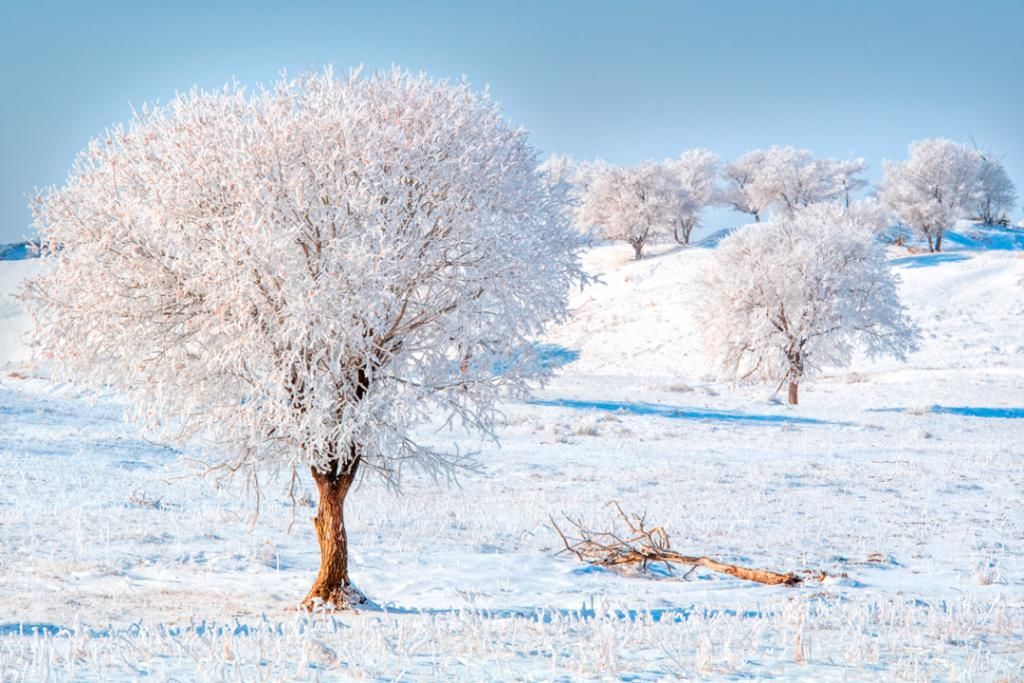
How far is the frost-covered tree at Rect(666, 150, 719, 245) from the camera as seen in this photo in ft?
312

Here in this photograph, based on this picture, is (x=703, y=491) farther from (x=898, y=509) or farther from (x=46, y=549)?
(x=46, y=549)

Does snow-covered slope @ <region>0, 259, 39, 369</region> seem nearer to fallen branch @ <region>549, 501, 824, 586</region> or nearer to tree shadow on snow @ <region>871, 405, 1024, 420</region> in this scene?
fallen branch @ <region>549, 501, 824, 586</region>

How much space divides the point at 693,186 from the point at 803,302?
221 feet

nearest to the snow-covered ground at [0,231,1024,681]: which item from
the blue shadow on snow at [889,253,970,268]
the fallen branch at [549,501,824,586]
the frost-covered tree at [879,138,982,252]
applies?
the fallen branch at [549,501,824,586]

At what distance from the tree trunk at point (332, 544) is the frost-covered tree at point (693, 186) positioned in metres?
83.9

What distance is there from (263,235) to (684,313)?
56.8 meters

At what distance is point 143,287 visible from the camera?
1069cm

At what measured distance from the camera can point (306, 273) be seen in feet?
33.1

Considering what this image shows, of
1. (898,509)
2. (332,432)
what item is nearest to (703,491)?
(898,509)

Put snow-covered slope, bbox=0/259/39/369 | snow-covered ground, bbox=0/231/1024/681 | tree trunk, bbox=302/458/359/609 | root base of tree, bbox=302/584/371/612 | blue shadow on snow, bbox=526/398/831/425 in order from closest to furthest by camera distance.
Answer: snow-covered ground, bbox=0/231/1024/681 → root base of tree, bbox=302/584/371/612 → tree trunk, bbox=302/458/359/609 → blue shadow on snow, bbox=526/398/831/425 → snow-covered slope, bbox=0/259/39/369

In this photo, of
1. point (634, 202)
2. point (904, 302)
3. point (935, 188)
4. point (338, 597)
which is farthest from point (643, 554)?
point (935, 188)

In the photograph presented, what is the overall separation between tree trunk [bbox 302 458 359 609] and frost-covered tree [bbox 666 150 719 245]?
83907 mm

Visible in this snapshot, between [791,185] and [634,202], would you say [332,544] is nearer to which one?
[634,202]

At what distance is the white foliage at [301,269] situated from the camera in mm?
9898
